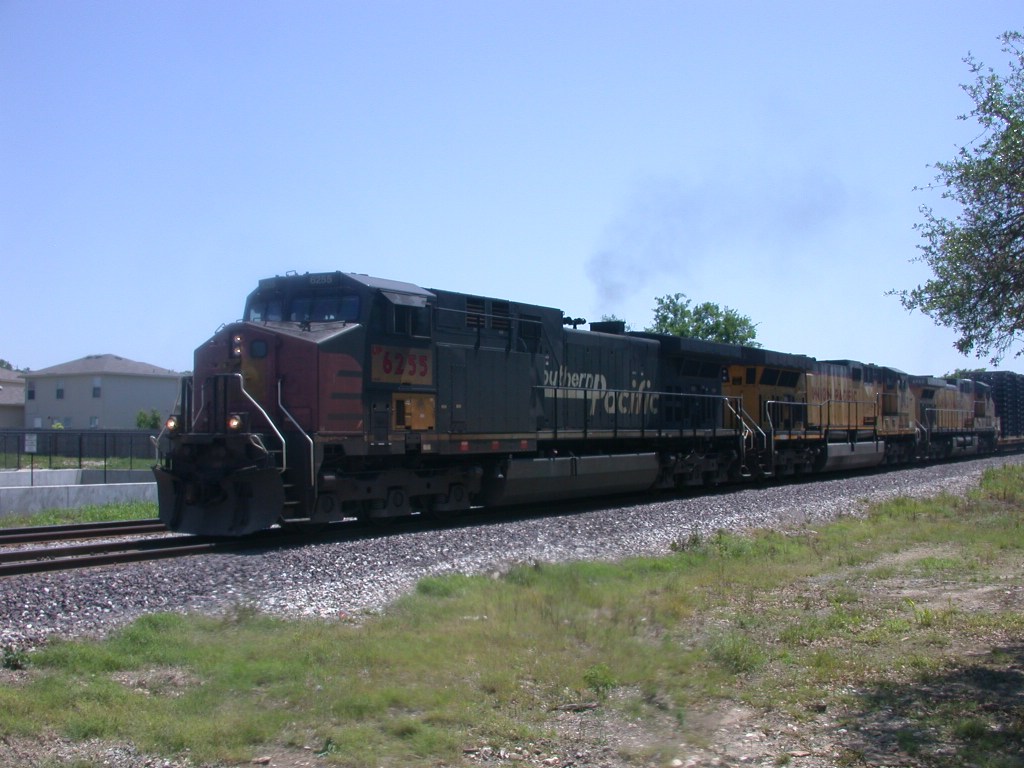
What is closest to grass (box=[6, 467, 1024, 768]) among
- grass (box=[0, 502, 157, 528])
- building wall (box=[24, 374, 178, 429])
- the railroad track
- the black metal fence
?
the railroad track

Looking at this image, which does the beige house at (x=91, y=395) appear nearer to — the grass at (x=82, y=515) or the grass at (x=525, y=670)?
the grass at (x=82, y=515)

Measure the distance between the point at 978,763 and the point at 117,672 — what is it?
550cm

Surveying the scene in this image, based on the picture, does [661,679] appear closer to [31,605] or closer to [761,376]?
[31,605]

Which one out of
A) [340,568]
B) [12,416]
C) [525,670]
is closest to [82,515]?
[340,568]

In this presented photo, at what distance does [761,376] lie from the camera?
25.8 m

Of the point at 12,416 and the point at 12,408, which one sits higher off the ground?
the point at 12,408

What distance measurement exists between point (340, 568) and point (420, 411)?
181 inches

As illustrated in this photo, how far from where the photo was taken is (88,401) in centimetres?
6069

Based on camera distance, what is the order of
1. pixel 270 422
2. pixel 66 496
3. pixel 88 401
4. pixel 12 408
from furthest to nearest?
pixel 12 408 < pixel 88 401 < pixel 66 496 < pixel 270 422

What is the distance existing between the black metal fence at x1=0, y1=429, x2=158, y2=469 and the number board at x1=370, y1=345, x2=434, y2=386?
864 inches

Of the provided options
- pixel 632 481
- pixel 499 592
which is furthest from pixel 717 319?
pixel 499 592

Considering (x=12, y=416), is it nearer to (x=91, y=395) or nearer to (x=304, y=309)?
(x=91, y=395)

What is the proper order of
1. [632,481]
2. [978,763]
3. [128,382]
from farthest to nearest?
[128,382] → [632,481] → [978,763]

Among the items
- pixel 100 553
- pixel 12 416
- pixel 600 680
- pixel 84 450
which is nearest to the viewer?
pixel 600 680
